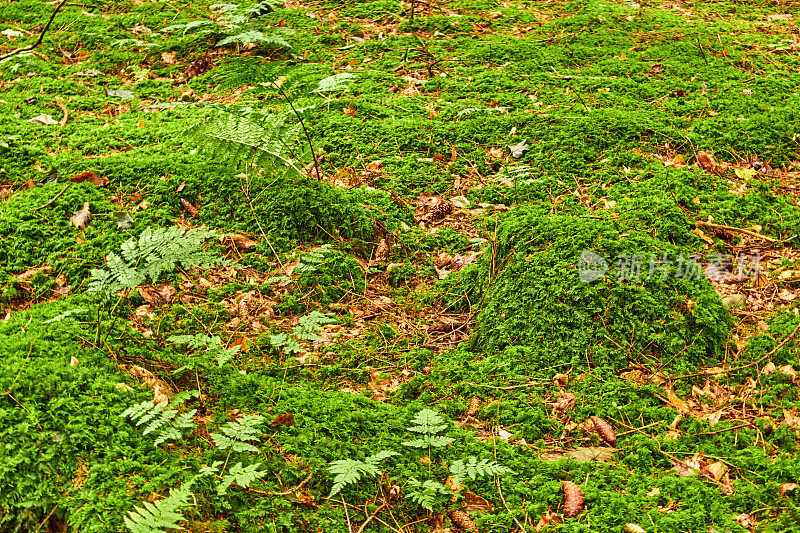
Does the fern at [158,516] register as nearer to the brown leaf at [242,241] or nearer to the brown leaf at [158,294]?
the brown leaf at [158,294]

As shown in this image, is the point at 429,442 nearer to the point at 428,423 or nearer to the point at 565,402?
the point at 428,423

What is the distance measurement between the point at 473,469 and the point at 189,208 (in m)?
2.61

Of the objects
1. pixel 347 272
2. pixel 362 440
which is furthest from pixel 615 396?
pixel 347 272

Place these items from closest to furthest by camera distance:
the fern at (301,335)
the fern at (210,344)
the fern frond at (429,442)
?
the fern frond at (429,442) < the fern at (210,344) < the fern at (301,335)

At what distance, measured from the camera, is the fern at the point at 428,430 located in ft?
8.56

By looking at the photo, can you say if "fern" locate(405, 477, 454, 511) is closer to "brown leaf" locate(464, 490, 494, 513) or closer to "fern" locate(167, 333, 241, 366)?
"brown leaf" locate(464, 490, 494, 513)

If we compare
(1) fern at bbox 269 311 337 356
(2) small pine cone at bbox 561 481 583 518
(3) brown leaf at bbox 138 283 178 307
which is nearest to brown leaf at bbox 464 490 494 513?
(2) small pine cone at bbox 561 481 583 518

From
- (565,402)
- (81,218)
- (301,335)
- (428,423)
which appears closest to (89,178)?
(81,218)

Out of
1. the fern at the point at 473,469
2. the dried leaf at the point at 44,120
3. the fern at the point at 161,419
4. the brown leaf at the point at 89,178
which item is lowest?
the fern at the point at 473,469

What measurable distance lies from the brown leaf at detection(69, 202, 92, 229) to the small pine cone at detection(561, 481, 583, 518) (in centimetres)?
319

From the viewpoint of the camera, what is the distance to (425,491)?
2395 millimetres

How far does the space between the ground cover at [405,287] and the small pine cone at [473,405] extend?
2cm

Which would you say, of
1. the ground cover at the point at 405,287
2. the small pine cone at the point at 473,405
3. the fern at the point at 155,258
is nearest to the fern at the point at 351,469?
the ground cover at the point at 405,287

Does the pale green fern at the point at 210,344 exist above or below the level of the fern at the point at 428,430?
above
